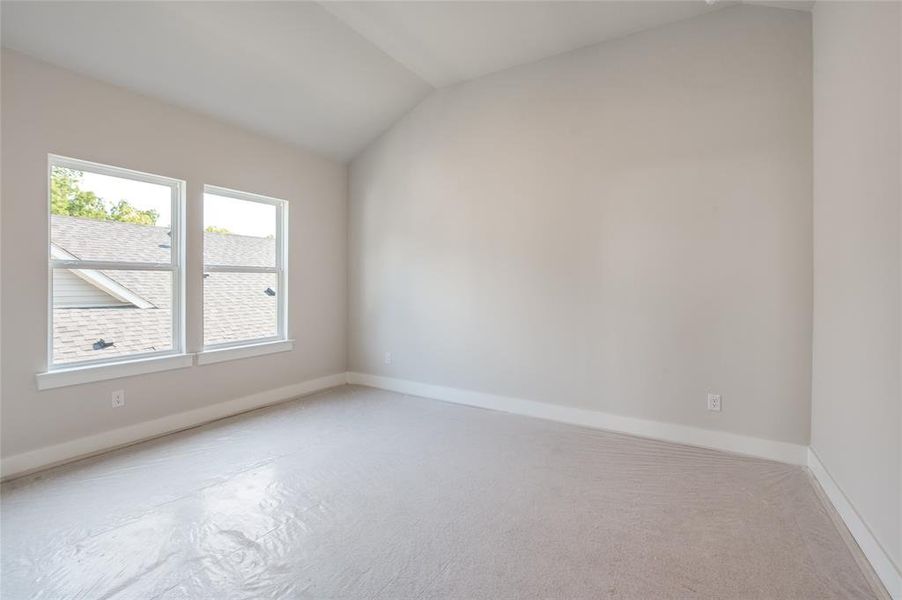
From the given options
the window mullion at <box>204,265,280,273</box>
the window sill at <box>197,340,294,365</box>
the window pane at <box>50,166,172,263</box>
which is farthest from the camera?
the window mullion at <box>204,265,280,273</box>

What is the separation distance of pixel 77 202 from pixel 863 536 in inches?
185

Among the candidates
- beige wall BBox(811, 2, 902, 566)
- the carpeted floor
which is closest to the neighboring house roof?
the carpeted floor

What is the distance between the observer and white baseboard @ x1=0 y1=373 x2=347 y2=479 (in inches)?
98.1

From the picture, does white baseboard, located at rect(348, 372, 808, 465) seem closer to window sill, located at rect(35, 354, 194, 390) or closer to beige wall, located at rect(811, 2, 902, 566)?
beige wall, located at rect(811, 2, 902, 566)

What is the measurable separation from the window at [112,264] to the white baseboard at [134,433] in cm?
51

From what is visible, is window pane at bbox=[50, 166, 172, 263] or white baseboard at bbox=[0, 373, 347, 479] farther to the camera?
window pane at bbox=[50, 166, 172, 263]

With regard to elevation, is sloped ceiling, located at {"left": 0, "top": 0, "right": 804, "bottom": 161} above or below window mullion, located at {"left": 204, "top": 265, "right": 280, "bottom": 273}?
above

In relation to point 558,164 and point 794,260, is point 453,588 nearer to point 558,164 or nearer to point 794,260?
point 794,260

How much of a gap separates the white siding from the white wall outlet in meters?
4.30

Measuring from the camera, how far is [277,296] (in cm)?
422

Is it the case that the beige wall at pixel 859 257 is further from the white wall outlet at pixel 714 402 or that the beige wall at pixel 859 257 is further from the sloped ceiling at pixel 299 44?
the sloped ceiling at pixel 299 44

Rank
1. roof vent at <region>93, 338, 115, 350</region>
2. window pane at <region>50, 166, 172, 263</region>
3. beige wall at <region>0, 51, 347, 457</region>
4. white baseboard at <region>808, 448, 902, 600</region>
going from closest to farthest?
white baseboard at <region>808, 448, 902, 600</region>
beige wall at <region>0, 51, 347, 457</region>
window pane at <region>50, 166, 172, 263</region>
roof vent at <region>93, 338, 115, 350</region>

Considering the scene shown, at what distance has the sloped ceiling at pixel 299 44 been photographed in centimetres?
252

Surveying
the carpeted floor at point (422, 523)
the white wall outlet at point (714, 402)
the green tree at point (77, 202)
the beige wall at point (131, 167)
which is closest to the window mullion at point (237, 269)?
the beige wall at point (131, 167)
